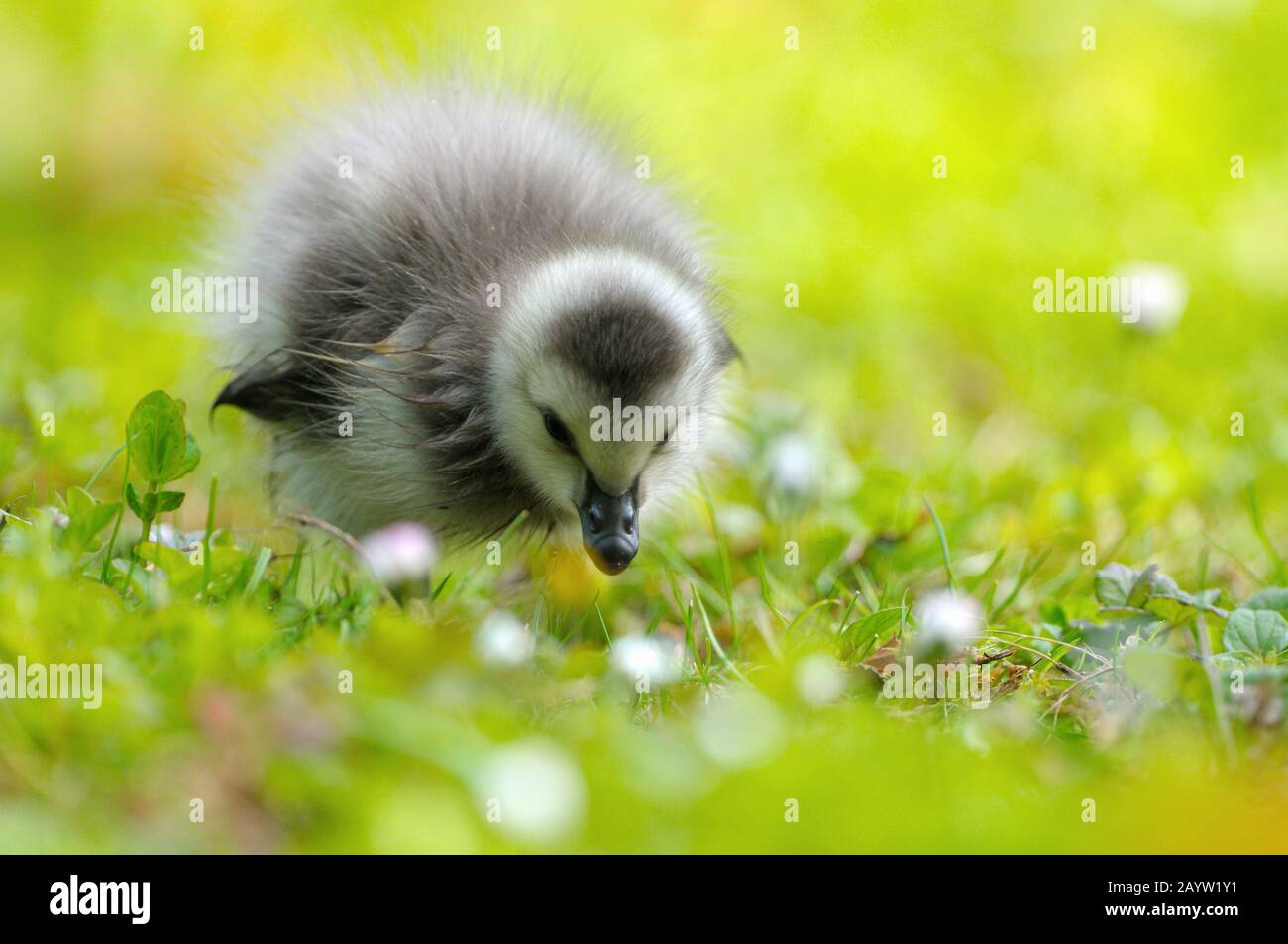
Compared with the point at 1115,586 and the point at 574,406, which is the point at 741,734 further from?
the point at 1115,586

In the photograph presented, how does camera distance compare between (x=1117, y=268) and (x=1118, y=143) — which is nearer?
(x=1117, y=268)

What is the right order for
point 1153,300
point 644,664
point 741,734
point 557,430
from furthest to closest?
point 1153,300
point 557,430
point 644,664
point 741,734

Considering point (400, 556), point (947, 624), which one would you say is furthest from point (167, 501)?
point (947, 624)

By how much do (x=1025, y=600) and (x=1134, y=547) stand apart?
0.50 m

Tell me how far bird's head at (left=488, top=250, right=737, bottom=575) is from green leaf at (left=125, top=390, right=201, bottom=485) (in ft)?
1.97

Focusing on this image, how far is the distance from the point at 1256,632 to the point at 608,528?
3.97 feet

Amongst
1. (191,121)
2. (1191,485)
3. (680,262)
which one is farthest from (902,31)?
(680,262)

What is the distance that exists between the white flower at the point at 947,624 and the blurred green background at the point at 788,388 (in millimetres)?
200

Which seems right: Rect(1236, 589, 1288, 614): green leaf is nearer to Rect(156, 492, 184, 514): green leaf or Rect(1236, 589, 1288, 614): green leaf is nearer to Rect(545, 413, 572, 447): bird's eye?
Rect(545, 413, 572, 447): bird's eye

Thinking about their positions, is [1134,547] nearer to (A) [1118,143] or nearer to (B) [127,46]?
(A) [1118,143]

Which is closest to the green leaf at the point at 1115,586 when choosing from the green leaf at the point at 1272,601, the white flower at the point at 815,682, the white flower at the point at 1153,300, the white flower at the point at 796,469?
the green leaf at the point at 1272,601

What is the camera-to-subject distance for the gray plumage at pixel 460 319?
2.67 m

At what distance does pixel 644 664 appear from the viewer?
96.9 inches

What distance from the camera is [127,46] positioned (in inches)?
257
